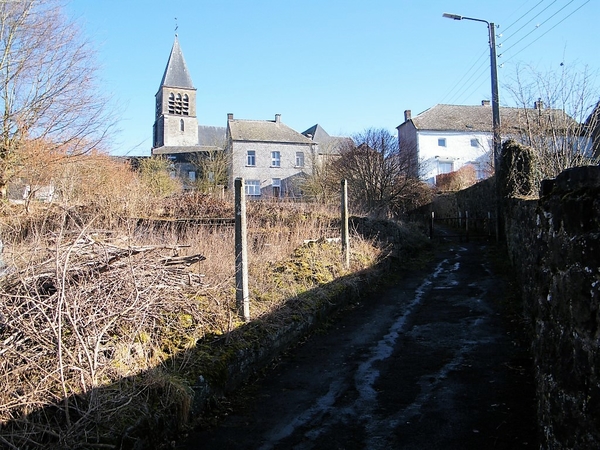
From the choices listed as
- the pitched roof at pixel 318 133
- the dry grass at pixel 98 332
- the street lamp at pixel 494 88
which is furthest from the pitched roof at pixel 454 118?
the dry grass at pixel 98 332

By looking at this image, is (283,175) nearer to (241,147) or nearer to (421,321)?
(241,147)

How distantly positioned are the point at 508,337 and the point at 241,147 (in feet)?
154

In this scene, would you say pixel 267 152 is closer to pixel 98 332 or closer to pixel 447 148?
pixel 447 148

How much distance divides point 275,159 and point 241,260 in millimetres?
47535

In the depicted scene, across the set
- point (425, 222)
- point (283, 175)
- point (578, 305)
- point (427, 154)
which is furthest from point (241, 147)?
point (578, 305)

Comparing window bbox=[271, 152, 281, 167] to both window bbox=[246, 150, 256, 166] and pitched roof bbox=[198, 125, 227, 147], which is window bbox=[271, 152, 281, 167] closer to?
window bbox=[246, 150, 256, 166]

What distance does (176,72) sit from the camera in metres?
75.4

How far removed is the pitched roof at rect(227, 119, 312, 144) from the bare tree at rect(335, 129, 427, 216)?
91.4 ft

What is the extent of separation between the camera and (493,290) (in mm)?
11320

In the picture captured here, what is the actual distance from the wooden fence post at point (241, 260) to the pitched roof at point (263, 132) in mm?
45636

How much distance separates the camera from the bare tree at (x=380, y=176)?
2500 cm

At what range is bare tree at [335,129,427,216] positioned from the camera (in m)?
25.0

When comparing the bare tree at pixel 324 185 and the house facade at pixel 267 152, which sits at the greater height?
the house facade at pixel 267 152

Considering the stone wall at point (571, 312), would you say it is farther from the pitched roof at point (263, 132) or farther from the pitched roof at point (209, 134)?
the pitched roof at point (209, 134)
